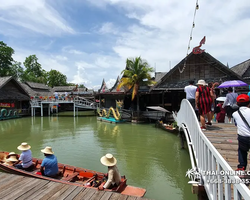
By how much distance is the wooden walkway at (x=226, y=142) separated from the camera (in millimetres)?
3725

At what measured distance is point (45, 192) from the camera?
13.4ft

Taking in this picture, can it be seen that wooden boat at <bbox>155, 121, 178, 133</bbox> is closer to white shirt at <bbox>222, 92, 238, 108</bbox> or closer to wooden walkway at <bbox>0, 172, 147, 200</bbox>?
white shirt at <bbox>222, 92, 238, 108</bbox>

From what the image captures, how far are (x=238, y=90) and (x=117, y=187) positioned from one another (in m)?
13.9

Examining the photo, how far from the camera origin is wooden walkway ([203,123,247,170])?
3.72 m

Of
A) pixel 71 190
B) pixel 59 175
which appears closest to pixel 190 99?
pixel 71 190

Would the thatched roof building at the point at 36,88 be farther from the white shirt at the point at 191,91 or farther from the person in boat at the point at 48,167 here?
the white shirt at the point at 191,91

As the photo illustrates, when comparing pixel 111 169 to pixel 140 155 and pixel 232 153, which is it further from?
pixel 140 155

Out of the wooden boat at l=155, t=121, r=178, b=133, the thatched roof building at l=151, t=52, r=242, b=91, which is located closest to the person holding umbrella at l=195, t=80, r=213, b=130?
the wooden boat at l=155, t=121, r=178, b=133

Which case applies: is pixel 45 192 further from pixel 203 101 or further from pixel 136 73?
pixel 136 73

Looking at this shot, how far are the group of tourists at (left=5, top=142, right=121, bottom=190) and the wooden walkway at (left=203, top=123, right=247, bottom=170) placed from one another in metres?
2.52

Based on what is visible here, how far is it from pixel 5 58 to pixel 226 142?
4149cm

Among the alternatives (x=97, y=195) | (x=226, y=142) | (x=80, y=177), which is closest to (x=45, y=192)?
(x=97, y=195)

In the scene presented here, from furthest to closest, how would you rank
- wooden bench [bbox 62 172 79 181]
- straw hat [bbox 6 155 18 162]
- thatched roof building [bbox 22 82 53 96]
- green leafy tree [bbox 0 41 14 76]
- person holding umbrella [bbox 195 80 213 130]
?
green leafy tree [bbox 0 41 14 76], thatched roof building [bbox 22 82 53 96], straw hat [bbox 6 155 18 162], wooden bench [bbox 62 172 79 181], person holding umbrella [bbox 195 80 213 130]

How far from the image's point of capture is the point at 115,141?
1191 centimetres
